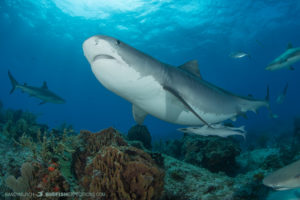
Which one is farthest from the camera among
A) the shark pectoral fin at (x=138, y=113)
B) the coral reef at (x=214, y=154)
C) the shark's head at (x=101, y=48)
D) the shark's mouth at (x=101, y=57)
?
the coral reef at (x=214, y=154)

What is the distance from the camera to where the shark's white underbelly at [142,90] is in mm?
2998

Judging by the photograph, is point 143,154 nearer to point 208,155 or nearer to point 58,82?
point 208,155

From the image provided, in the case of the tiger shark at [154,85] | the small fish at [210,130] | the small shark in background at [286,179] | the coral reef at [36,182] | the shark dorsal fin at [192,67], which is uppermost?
the shark dorsal fin at [192,67]

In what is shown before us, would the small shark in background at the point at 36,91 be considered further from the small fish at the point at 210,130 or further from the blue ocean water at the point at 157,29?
the small fish at the point at 210,130

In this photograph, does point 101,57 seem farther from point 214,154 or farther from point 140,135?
point 140,135

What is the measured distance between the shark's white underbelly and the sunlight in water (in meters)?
26.4

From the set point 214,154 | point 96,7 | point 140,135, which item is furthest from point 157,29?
point 214,154

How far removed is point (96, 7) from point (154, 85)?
103 ft

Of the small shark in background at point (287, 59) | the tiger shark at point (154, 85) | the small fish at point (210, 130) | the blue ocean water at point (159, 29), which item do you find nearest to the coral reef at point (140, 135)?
the tiger shark at point (154, 85)

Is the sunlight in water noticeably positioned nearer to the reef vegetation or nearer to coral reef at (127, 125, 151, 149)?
coral reef at (127, 125, 151, 149)

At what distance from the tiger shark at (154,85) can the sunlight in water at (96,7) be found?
84.7ft

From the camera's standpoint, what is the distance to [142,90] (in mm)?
3557

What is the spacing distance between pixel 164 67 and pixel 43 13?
3839 cm

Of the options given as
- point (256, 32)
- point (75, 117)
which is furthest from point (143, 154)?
point (75, 117)
